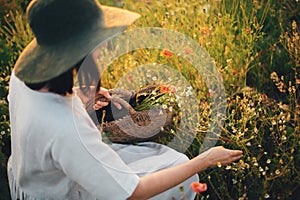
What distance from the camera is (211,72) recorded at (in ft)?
9.27

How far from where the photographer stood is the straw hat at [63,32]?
69.7 inches

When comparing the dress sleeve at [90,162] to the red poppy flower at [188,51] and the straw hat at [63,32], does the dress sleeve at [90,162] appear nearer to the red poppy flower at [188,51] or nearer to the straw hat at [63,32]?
the straw hat at [63,32]

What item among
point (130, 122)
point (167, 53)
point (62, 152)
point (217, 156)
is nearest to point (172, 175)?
point (217, 156)

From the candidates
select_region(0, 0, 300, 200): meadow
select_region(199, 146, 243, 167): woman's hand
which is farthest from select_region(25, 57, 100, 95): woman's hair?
select_region(0, 0, 300, 200): meadow

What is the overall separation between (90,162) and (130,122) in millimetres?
663

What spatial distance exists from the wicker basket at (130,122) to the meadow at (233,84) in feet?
0.39

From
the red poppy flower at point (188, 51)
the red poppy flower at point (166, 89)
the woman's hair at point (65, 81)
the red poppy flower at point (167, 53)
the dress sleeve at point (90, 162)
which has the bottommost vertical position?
the red poppy flower at point (166, 89)

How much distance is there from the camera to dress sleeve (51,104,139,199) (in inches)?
70.2

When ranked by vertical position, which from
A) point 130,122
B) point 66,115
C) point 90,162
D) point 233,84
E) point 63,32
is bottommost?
point 233,84

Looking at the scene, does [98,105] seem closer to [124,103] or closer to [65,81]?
[124,103]

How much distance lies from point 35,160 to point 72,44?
0.43 meters

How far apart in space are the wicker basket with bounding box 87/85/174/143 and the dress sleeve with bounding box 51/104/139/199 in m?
0.54

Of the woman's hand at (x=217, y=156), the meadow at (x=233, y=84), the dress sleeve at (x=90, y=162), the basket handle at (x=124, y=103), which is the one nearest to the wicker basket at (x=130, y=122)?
the basket handle at (x=124, y=103)

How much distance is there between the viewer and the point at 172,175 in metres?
1.91
